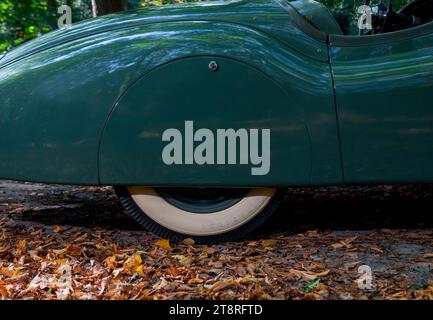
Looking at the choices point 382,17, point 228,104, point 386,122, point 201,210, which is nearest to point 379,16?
point 382,17

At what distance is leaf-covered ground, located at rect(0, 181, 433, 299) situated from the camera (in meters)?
2.59

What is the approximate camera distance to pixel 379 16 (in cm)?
354

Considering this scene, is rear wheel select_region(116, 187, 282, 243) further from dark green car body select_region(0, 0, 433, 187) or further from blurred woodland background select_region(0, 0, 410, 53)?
blurred woodland background select_region(0, 0, 410, 53)

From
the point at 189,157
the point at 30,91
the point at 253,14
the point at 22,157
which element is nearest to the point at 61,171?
the point at 22,157

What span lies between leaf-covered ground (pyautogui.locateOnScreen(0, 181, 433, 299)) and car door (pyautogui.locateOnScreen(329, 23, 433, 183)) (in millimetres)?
422

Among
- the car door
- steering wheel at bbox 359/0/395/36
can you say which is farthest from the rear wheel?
steering wheel at bbox 359/0/395/36

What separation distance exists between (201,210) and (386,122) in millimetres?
1055

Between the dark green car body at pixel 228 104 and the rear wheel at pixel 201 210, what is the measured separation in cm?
20

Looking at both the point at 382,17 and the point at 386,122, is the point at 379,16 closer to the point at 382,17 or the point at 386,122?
the point at 382,17

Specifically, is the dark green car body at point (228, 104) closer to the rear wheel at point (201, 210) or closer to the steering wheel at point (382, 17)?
the rear wheel at point (201, 210)

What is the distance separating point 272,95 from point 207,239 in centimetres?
Answer: 86

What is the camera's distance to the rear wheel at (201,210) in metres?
3.18
